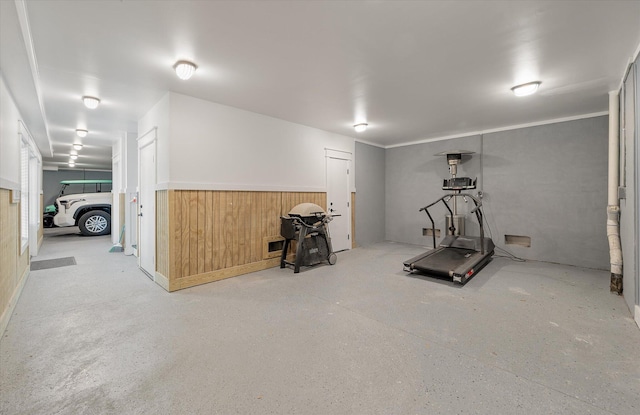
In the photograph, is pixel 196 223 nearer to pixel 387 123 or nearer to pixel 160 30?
pixel 160 30

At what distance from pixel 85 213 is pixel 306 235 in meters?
8.33

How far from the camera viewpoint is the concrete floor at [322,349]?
5.65ft

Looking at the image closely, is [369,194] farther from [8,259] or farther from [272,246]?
[8,259]

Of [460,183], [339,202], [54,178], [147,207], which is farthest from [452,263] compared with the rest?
[54,178]

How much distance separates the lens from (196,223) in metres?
3.97

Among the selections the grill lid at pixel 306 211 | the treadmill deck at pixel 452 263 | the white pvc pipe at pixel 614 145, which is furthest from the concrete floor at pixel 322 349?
the white pvc pipe at pixel 614 145

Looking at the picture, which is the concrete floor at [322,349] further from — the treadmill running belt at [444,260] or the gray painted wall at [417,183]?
the gray painted wall at [417,183]

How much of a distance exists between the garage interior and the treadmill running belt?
208mm

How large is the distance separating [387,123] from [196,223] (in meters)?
3.92

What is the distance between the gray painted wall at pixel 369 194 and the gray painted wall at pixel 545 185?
4.44 ft

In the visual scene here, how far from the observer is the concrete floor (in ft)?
5.65

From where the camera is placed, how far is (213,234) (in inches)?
163

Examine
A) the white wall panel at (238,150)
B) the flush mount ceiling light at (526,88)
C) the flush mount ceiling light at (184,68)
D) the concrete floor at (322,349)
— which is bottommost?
the concrete floor at (322,349)

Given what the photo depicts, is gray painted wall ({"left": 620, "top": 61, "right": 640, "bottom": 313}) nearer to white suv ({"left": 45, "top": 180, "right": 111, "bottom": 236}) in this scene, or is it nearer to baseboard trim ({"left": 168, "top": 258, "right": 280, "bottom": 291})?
baseboard trim ({"left": 168, "top": 258, "right": 280, "bottom": 291})
